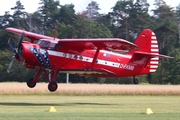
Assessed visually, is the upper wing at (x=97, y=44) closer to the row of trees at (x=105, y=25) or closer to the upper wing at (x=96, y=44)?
the upper wing at (x=96, y=44)

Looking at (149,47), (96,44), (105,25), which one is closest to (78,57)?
(96,44)

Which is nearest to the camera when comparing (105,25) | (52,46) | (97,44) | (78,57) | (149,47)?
(97,44)

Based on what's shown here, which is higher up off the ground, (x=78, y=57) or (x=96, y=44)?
(x=96, y=44)

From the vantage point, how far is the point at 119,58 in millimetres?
38781

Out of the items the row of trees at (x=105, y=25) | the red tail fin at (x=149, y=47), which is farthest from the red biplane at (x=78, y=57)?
the row of trees at (x=105, y=25)

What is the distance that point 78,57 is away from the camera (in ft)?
121

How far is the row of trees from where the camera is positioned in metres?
78.3

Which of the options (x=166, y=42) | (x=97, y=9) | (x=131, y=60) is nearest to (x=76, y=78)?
(x=166, y=42)

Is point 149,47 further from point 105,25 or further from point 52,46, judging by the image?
point 105,25

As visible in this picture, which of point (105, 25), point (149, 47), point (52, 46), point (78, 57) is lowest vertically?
point (78, 57)

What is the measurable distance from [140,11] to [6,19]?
25.1 m

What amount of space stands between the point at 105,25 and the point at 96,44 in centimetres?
7973

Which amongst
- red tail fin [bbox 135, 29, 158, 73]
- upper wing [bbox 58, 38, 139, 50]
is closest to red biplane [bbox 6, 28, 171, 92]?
upper wing [bbox 58, 38, 139, 50]

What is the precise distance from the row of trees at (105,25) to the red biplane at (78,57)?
35.6 metres
